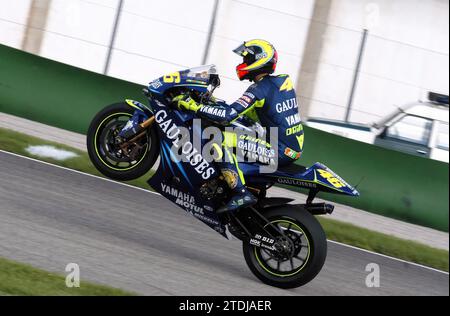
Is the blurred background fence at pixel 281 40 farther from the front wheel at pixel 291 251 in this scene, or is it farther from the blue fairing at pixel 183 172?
the front wheel at pixel 291 251

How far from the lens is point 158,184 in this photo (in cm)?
830

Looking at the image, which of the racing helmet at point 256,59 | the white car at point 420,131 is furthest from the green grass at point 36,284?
the white car at point 420,131

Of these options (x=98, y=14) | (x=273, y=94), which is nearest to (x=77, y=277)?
(x=273, y=94)

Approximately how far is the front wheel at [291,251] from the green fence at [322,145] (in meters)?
5.19

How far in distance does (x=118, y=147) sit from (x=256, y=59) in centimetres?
161

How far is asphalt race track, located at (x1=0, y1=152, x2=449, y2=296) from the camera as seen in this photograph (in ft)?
25.0

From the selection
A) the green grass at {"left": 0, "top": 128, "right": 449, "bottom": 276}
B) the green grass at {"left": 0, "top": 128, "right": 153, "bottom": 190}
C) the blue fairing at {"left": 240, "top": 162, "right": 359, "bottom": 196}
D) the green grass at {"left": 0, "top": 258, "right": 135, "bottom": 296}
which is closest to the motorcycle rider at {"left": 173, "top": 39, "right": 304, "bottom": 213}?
the blue fairing at {"left": 240, "top": 162, "right": 359, "bottom": 196}

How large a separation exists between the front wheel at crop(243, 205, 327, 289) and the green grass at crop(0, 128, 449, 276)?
3054 millimetres

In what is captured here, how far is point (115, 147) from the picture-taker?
27.7 ft

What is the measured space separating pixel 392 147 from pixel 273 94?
723 centimetres

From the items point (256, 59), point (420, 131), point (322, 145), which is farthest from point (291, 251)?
point (420, 131)

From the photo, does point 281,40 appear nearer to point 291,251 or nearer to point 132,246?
point 132,246

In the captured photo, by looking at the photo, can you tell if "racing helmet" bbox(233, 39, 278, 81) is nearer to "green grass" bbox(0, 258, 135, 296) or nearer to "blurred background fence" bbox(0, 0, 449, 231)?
"green grass" bbox(0, 258, 135, 296)

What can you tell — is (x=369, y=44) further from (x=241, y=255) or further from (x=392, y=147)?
(x=241, y=255)
